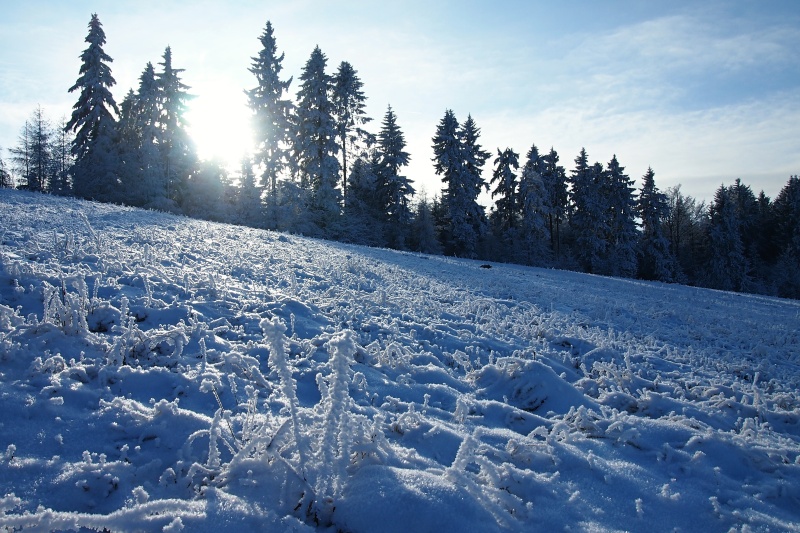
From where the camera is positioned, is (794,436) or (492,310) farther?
(492,310)

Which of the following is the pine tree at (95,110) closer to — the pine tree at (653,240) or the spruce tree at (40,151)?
the spruce tree at (40,151)

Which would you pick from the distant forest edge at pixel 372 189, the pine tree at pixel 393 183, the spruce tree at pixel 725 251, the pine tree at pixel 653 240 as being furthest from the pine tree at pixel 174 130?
the spruce tree at pixel 725 251

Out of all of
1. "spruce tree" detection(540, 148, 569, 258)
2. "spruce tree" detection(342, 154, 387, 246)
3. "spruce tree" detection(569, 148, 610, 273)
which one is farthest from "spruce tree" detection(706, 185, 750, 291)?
"spruce tree" detection(342, 154, 387, 246)

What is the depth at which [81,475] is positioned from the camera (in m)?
2.32

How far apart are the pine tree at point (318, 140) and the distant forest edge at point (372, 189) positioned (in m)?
0.11

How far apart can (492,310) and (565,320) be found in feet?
5.03

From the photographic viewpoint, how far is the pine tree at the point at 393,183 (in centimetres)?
3959

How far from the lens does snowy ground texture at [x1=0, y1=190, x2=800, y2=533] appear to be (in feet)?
7.52

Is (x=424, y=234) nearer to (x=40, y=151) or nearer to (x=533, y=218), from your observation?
(x=533, y=218)

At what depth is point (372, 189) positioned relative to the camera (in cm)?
4059

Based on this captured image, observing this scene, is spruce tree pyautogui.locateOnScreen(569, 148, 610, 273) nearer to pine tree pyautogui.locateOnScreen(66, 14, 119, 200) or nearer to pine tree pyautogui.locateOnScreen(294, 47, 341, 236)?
pine tree pyautogui.locateOnScreen(294, 47, 341, 236)

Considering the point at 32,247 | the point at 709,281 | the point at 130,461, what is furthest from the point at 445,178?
the point at 130,461

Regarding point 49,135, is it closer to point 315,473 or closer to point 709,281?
point 315,473

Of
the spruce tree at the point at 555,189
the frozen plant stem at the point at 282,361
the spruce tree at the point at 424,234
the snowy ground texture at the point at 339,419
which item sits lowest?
the snowy ground texture at the point at 339,419
